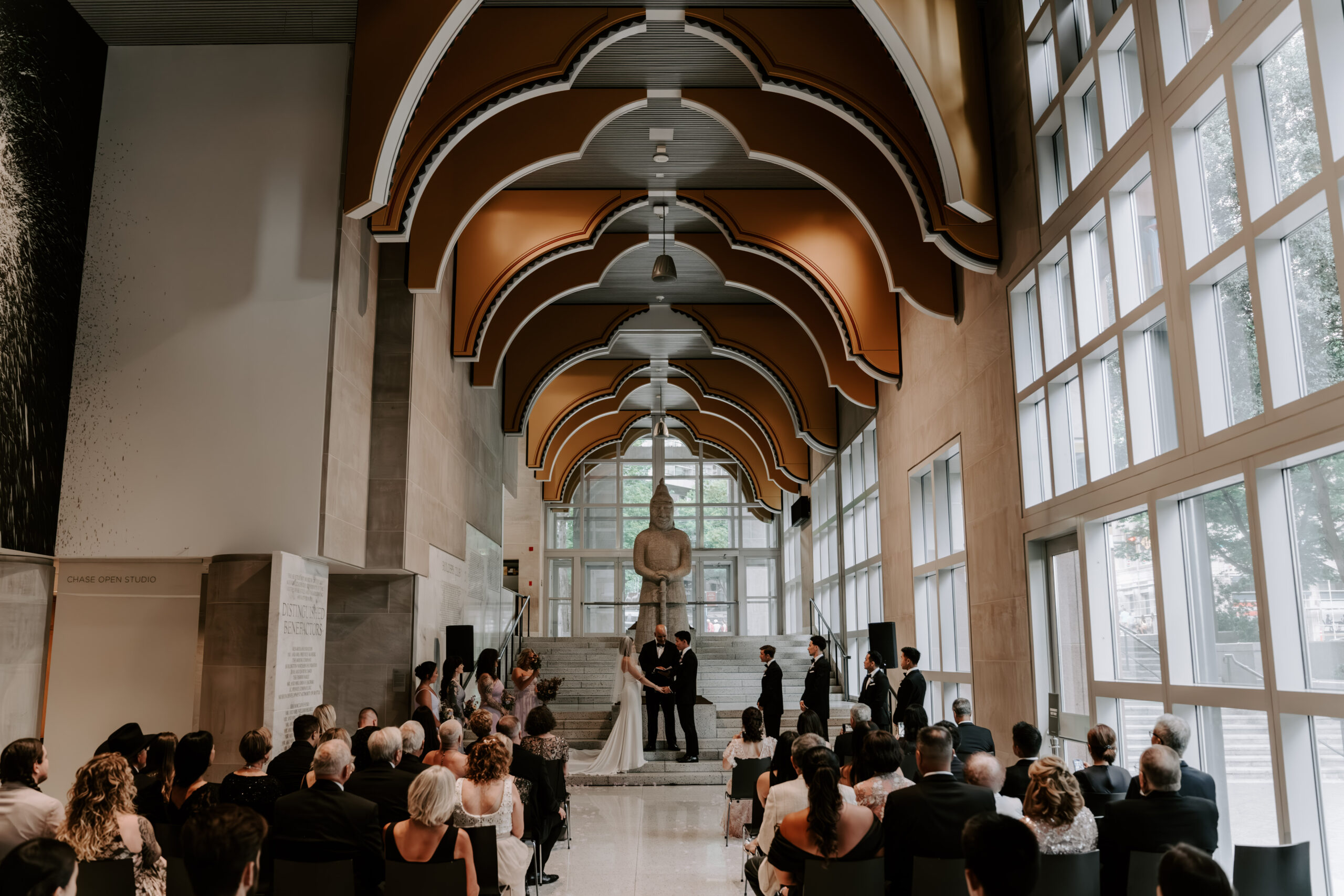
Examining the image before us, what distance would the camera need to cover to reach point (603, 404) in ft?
72.4

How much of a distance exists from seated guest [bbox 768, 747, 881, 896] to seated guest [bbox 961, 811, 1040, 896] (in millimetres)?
1203

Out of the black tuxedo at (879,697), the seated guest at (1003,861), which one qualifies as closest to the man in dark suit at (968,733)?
the black tuxedo at (879,697)

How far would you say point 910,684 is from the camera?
835cm

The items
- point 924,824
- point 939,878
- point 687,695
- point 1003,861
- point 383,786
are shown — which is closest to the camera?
point 1003,861

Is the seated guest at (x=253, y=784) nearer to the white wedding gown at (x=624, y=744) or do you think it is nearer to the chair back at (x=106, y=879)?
the chair back at (x=106, y=879)

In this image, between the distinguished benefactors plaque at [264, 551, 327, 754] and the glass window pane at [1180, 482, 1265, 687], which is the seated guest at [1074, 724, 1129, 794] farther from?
the distinguished benefactors plaque at [264, 551, 327, 754]

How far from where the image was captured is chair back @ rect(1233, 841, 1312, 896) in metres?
3.34

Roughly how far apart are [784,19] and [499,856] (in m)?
7.04

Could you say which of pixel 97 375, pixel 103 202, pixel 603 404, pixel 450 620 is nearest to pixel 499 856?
pixel 97 375

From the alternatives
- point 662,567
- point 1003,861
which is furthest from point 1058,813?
point 662,567

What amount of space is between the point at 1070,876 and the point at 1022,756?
1.51 meters

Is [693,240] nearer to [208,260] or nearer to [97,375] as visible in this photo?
[208,260]

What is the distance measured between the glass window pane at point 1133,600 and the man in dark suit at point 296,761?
4668 millimetres

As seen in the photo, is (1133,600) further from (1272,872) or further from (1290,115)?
(1272,872)
